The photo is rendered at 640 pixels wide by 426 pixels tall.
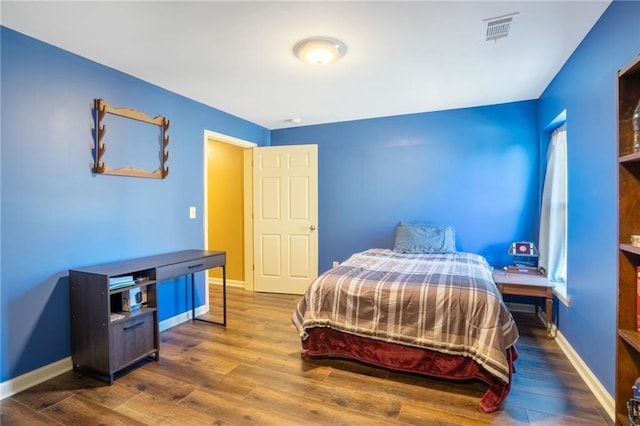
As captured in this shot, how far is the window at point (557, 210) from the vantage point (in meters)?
3.03

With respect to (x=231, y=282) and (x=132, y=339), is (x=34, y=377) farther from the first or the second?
(x=231, y=282)

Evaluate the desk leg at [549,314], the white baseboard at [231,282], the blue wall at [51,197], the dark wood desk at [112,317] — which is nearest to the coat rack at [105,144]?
the blue wall at [51,197]

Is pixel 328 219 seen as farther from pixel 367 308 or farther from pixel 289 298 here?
pixel 367 308

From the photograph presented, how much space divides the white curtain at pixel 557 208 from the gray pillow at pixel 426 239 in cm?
92

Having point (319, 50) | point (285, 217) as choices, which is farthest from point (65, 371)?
point (319, 50)

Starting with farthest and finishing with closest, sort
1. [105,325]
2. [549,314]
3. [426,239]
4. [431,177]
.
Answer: [431,177]
[426,239]
[549,314]
[105,325]

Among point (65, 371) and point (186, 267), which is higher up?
point (186, 267)

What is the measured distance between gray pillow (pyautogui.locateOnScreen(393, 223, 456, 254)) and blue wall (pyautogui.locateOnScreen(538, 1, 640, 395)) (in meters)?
1.23

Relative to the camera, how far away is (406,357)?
221cm

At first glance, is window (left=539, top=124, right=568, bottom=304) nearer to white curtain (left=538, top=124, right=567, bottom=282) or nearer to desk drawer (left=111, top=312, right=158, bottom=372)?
white curtain (left=538, top=124, right=567, bottom=282)

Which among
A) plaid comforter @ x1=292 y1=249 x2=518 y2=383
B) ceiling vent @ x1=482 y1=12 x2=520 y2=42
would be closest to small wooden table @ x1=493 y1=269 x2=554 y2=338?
plaid comforter @ x1=292 y1=249 x2=518 y2=383

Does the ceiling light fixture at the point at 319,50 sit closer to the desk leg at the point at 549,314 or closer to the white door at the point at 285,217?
the white door at the point at 285,217

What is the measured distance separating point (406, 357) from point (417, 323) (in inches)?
10.5

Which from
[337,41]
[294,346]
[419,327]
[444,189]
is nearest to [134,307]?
[294,346]
